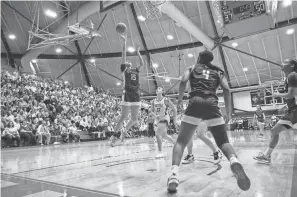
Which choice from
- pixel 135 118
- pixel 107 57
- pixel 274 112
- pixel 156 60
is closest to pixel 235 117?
pixel 274 112

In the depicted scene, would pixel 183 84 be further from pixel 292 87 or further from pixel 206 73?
pixel 292 87

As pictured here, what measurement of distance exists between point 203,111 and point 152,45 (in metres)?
23.9

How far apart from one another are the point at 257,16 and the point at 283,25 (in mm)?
14304

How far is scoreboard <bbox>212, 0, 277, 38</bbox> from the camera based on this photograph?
915 cm

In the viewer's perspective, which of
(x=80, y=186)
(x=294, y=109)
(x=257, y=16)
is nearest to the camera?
(x=80, y=186)

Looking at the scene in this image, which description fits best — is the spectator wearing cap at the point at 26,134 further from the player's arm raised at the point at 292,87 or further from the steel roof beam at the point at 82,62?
the steel roof beam at the point at 82,62

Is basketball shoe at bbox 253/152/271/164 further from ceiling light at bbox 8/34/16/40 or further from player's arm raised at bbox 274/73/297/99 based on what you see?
ceiling light at bbox 8/34/16/40

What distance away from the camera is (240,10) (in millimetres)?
9492

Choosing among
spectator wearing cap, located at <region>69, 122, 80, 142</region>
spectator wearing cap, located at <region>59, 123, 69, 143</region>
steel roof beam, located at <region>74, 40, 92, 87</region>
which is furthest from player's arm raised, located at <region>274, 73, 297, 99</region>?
steel roof beam, located at <region>74, 40, 92, 87</region>

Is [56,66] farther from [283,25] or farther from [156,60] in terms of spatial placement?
[283,25]

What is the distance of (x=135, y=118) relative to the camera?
623 centimetres

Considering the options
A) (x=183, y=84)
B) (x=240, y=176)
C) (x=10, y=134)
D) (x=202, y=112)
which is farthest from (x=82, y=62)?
(x=240, y=176)

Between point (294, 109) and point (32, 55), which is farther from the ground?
point (32, 55)

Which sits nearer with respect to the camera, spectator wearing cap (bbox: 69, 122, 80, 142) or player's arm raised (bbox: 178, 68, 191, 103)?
player's arm raised (bbox: 178, 68, 191, 103)
